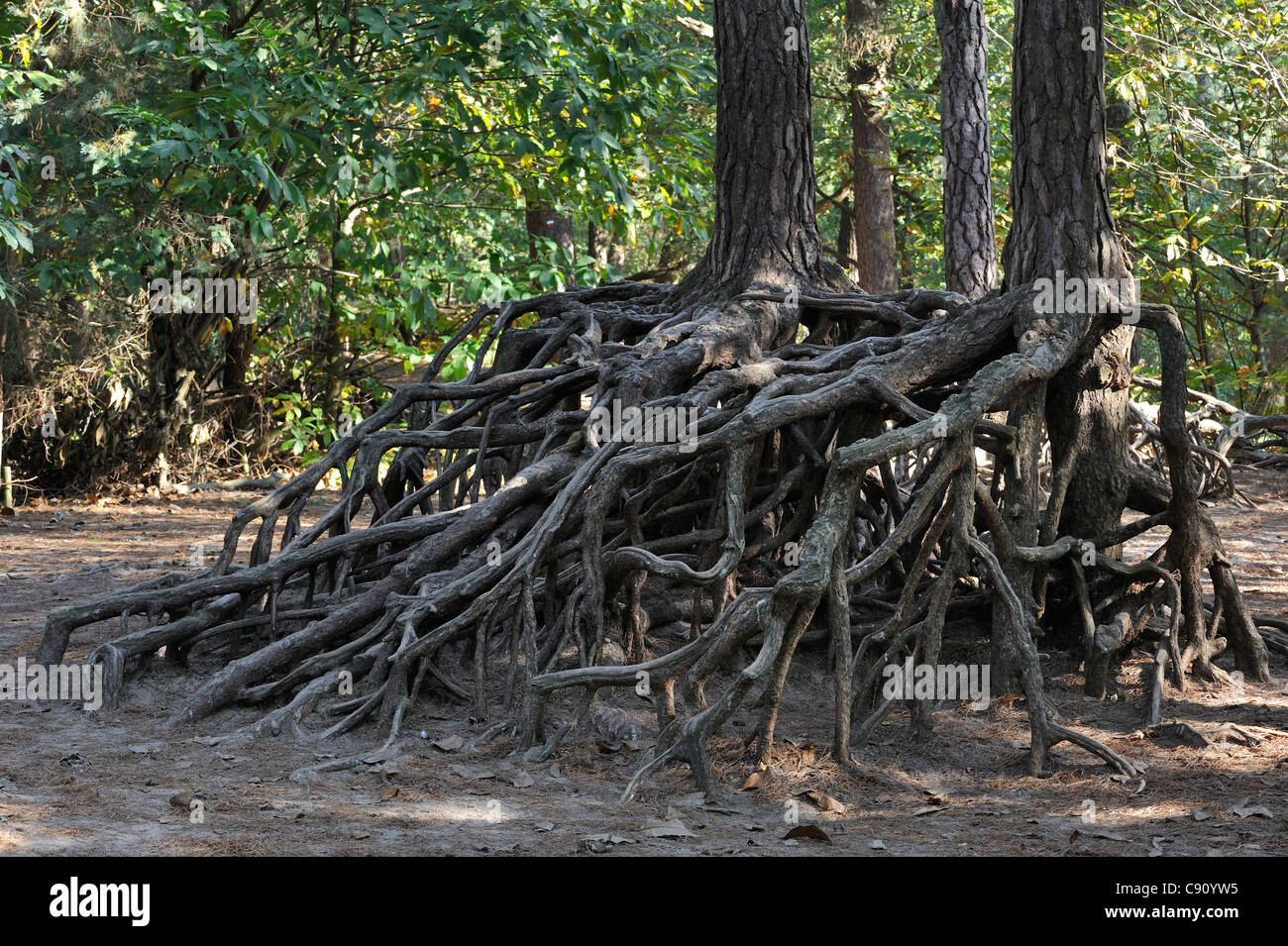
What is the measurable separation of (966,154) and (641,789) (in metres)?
6.62

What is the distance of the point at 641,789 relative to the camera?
12.7ft

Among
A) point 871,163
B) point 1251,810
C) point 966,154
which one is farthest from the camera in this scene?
point 871,163

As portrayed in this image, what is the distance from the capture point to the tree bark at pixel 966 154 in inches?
349

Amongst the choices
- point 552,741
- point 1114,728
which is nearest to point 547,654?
point 552,741

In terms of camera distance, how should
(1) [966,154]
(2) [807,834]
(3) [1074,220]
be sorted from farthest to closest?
(1) [966,154], (3) [1074,220], (2) [807,834]

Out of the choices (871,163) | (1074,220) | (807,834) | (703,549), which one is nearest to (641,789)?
(807,834)

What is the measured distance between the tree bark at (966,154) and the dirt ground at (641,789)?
422 cm

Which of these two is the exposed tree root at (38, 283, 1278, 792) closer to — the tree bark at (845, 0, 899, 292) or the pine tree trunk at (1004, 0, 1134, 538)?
the pine tree trunk at (1004, 0, 1134, 538)

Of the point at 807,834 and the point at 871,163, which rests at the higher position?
the point at 871,163

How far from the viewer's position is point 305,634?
496 centimetres

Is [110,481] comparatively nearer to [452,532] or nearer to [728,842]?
[452,532]

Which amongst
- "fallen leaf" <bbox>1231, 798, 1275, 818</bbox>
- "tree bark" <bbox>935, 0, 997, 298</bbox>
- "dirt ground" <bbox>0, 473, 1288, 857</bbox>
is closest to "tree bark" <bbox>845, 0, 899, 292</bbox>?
"tree bark" <bbox>935, 0, 997, 298</bbox>

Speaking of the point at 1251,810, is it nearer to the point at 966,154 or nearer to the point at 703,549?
the point at 703,549

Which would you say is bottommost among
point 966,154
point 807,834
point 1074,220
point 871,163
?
point 807,834
